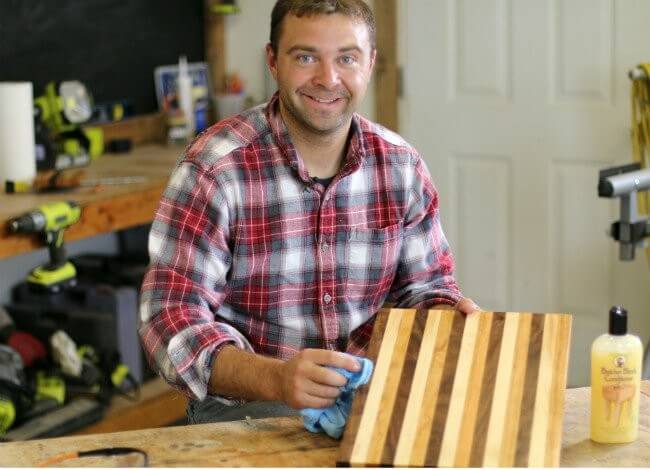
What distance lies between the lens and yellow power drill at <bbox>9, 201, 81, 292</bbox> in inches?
120

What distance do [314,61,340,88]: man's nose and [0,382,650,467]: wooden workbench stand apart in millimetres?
619

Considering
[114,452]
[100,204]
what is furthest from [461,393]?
[100,204]

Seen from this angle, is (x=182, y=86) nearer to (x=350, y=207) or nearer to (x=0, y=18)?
(x=0, y=18)

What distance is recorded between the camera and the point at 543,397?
67.3 inches

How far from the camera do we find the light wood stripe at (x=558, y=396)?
1.62m

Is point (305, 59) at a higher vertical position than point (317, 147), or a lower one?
higher

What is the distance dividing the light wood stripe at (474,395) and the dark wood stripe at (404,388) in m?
0.09

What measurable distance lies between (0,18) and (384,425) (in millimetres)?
2527

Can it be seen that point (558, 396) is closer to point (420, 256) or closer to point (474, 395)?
point (474, 395)

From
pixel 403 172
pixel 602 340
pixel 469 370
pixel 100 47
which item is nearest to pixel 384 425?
pixel 469 370

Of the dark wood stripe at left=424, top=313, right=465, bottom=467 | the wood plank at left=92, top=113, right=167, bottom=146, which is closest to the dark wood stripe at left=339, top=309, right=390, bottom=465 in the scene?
the dark wood stripe at left=424, top=313, right=465, bottom=467

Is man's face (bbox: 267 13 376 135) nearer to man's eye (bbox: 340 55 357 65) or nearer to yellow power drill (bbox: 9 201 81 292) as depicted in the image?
man's eye (bbox: 340 55 357 65)

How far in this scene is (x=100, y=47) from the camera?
4.17 m

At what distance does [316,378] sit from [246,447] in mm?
146
